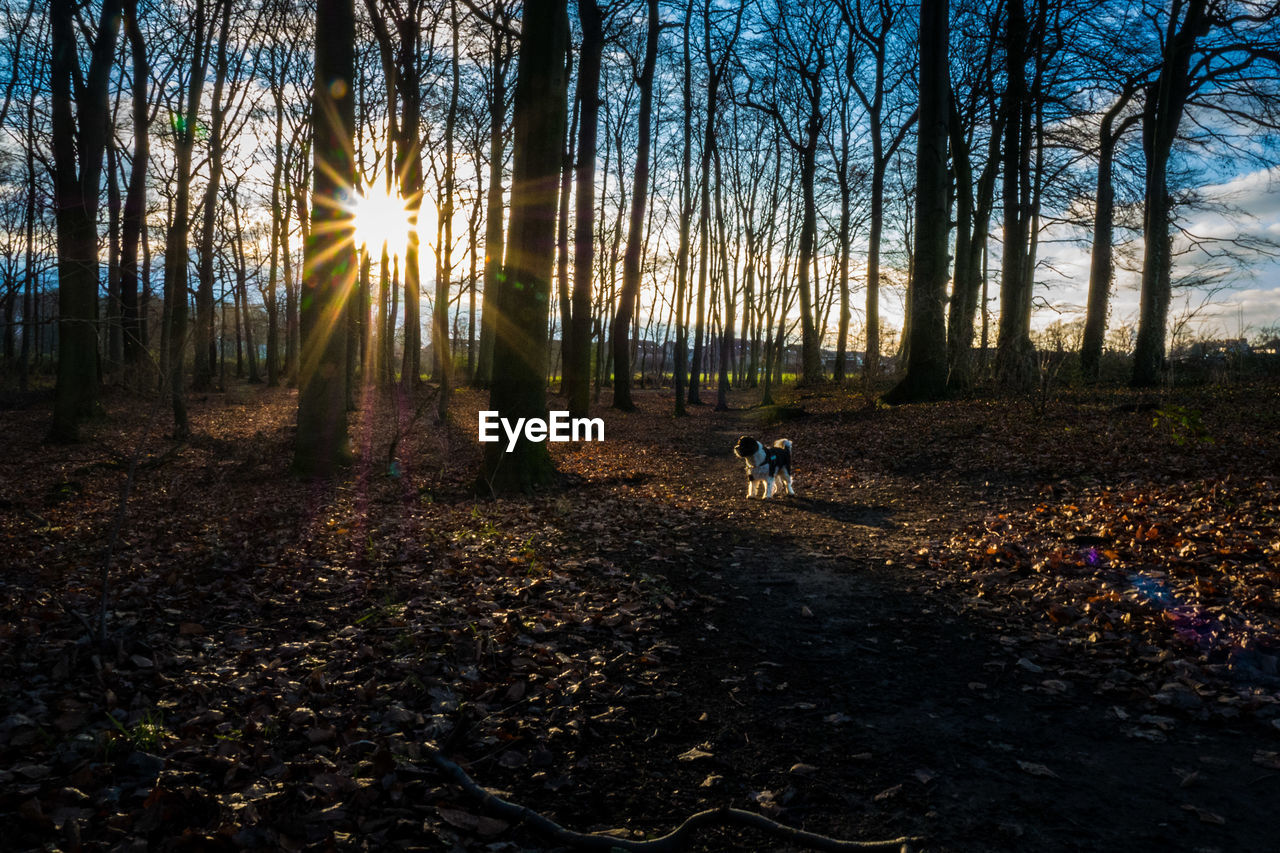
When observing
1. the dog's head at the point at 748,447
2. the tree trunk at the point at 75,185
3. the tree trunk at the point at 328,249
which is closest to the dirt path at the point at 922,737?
the dog's head at the point at 748,447

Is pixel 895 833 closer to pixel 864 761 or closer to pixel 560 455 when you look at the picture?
pixel 864 761

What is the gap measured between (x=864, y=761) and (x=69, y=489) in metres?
10.6

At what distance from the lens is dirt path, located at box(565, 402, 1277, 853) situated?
2719 mm

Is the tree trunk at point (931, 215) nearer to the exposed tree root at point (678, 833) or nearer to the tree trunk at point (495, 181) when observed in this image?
the tree trunk at point (495, 181)

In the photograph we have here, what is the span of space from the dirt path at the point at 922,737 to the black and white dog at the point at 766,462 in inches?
135

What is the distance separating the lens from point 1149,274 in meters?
15.0

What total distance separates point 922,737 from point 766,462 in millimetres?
5979

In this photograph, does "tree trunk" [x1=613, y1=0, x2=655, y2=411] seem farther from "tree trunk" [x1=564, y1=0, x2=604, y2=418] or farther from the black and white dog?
the black and white dog

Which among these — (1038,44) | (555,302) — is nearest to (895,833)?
(1038,44)

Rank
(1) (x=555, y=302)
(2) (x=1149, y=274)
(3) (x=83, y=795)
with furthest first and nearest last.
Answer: (1) (x=555, y=302) → (2) (x=1149, y=274) → (3) (x=83, y=795)

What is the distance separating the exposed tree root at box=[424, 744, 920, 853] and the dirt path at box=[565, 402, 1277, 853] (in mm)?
112

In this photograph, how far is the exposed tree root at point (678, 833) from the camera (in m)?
2.58

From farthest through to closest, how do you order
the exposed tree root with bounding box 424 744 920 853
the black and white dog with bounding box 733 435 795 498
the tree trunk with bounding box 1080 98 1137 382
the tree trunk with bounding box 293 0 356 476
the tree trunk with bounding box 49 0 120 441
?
the tree trunk with bounding box 1080 98 1137 382 → the tree trunk with bounding box 49 0 120 441 → the tree trunk with bounding box 293 0 356 476 → the black and white dog with bounding box 733 435 795 498 → the exposed tree root with bounding box 424 744 920 853

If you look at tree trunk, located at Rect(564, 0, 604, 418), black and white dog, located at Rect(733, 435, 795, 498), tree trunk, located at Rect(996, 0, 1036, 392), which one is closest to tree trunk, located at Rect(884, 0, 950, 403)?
tree trunk, located at Rect(996, 0, 1036, 392)
